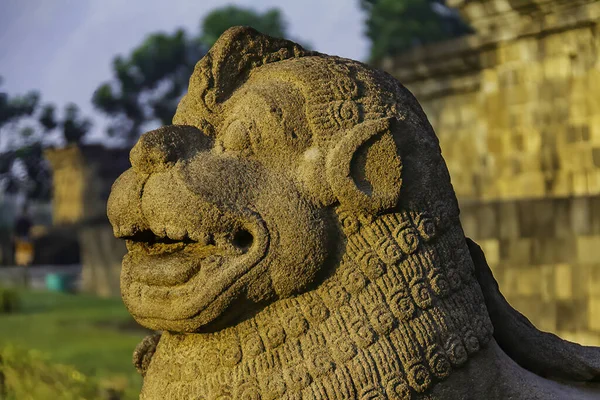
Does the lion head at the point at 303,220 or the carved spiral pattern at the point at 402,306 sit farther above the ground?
the lion head at the point at 303,220

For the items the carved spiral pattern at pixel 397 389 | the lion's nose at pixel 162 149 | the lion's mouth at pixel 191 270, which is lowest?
the carved spiral pattern at pixel 397 389

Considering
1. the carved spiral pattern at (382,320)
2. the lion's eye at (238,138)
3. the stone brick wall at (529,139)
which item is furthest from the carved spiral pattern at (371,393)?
the stone brick wall at (529,139)

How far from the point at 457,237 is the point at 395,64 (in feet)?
19.6

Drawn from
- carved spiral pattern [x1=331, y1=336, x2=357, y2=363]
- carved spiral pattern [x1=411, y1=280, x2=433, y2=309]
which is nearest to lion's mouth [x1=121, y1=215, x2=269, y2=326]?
carved spiral pattern [x1=331, y1=336, x2=357, y2=363]

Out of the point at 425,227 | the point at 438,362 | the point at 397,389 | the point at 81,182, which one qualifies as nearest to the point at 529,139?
the point at 425,227

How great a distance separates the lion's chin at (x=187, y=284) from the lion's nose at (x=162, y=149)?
239 mm

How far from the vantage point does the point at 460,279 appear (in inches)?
95.3

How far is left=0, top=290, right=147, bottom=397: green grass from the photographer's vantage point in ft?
21.5

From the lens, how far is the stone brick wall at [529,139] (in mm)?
5391

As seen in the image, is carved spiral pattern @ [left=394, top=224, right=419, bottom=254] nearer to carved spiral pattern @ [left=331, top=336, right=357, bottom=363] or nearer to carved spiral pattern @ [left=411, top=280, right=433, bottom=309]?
carved spiral pattern @ [left=411, top=280, right=433, bottom=309]

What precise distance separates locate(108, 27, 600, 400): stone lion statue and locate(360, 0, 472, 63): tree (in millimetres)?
23500

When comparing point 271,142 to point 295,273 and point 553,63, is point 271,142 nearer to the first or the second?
point 295,273

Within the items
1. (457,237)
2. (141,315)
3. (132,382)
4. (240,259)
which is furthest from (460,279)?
(132,382)

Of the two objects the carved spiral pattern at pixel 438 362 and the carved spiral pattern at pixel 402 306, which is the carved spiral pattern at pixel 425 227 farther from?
the carved spiral pattern at pixel 438 362
